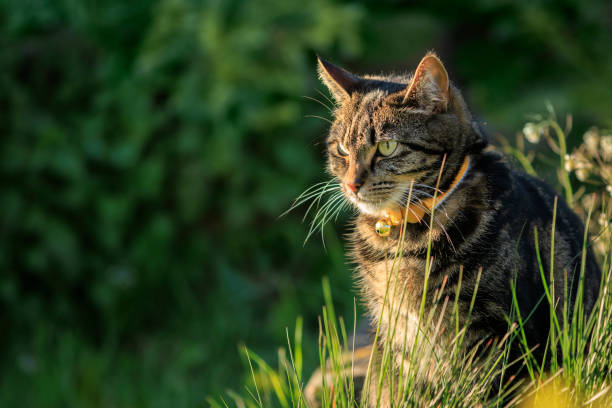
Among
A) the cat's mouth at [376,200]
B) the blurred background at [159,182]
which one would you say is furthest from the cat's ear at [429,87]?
the blurred background at [159,182]

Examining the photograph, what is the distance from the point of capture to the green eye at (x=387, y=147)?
176cm

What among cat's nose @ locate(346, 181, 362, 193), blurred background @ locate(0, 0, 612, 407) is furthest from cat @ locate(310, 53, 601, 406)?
blurred background @ locate(0, 0, 612, 407)

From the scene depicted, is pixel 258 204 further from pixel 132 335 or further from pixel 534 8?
pixel 534 8

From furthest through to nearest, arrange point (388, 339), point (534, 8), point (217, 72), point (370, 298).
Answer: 1. point (534, 8)
2. point (217, 72)
3. point (370, 298)
4. point (388, 339)

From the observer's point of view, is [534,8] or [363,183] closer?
[363,183]

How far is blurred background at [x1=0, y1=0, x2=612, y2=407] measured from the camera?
3.79 m

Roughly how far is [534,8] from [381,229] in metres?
3.22

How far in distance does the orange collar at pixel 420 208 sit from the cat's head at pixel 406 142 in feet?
0.06

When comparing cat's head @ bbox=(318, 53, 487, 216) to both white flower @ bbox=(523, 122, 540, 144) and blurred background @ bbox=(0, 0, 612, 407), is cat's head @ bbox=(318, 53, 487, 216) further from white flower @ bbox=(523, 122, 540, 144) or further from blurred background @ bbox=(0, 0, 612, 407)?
blurred background @ bbox=(0, 0, 612, 407)

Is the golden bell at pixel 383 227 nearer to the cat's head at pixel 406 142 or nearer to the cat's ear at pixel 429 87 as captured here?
the cat's head at pixel 406 142

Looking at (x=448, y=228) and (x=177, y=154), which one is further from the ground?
(x=448, y=228)

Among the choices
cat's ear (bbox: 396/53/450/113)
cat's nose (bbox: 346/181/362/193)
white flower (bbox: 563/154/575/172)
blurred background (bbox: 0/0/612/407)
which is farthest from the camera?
blurred background (bbox: 0/0/612/407)

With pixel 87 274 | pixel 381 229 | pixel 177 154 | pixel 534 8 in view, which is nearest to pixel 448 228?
pixel 381 229

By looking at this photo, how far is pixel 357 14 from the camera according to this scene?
3.87 metres
